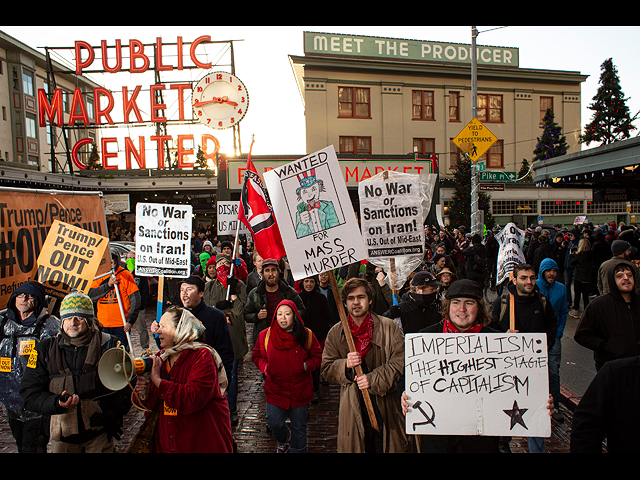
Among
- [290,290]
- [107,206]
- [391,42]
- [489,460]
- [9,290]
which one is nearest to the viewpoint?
[489,460]

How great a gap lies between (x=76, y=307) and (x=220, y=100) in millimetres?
22631

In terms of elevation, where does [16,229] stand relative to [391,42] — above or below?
below

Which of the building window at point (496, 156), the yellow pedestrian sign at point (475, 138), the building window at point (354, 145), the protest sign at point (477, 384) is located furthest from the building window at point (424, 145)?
the protest sign at point (477, 384)

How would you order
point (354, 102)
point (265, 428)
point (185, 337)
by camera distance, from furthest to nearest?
point (354, 102) < point (265, 428) < point (185, 337)

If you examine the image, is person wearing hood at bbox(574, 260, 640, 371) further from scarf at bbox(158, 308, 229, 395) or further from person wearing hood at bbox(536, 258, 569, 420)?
scarf at bbox(158, 308, 229, 395)

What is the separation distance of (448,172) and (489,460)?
3009 cm

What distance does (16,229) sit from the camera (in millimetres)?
4996

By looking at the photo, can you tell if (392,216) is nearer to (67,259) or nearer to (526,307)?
(526,307)

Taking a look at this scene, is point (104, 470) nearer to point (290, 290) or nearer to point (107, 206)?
point (290, 290)

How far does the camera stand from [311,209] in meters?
3.64

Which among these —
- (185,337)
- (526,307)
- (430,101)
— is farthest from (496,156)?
(185,337)

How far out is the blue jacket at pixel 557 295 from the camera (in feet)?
17.0

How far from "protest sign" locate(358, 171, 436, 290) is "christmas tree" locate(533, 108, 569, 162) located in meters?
30.4

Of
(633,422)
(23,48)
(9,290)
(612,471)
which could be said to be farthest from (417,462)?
(23,48)
